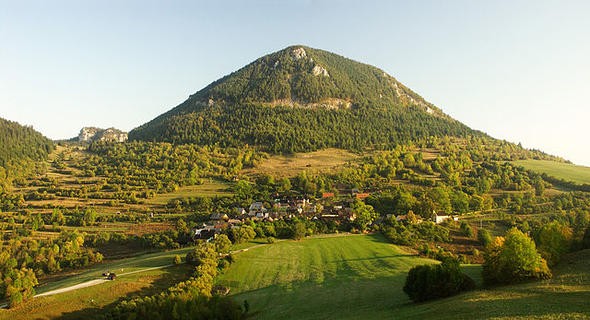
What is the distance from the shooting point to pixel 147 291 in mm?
54219

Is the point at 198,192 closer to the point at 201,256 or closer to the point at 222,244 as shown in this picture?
the point at 222,244

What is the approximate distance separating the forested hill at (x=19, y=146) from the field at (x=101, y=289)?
122 metres

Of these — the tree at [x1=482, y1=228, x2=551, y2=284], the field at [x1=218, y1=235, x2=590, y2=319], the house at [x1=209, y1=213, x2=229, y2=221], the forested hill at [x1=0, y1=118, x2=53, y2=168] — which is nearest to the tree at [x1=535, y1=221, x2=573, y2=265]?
the field at [x1=218, y1=235, x2=590, y2=319]

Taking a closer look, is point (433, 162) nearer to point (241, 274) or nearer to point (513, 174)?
point (513, 174)

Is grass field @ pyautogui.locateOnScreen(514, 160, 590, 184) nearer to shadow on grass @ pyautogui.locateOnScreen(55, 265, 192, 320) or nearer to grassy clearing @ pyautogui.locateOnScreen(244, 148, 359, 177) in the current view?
grassy clearing @ pyautogui.locateOnScreen(244, 148, 359, 177)

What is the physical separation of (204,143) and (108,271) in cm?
13781

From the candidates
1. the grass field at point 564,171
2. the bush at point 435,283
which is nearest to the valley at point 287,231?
the bush at point 435,283

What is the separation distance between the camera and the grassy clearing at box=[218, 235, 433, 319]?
40438 mm

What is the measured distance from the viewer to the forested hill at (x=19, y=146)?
162m

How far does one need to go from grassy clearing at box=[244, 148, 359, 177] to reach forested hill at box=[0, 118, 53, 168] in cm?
9851

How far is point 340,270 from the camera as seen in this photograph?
59.4 m

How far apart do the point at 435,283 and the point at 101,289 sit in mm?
45271

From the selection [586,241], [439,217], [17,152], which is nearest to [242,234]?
[439,217]

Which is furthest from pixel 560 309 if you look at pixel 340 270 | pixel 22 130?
pixel 22 130
